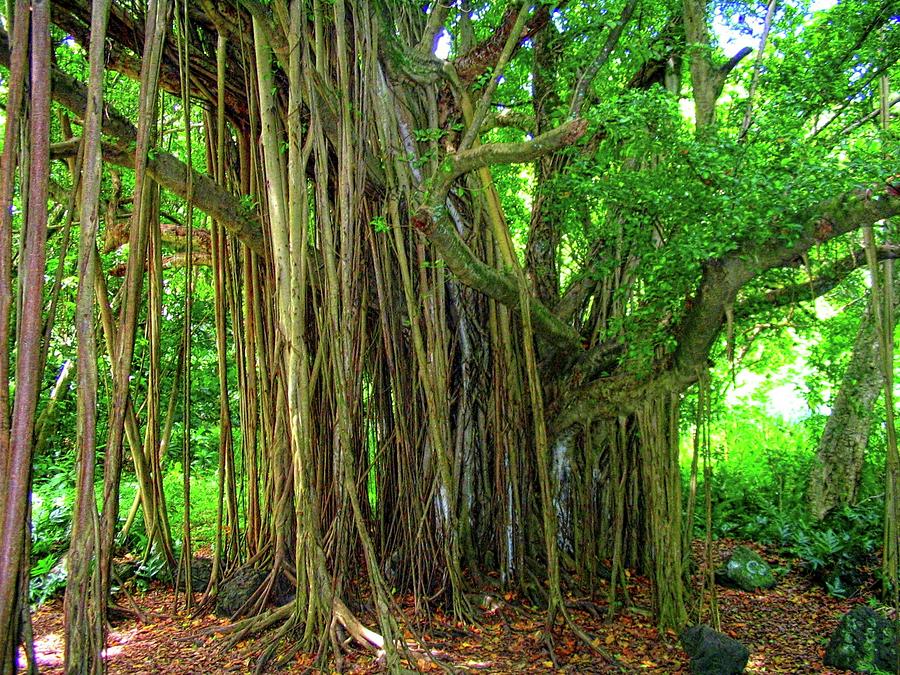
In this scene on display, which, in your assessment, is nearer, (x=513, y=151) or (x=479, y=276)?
(x=513, y=151)

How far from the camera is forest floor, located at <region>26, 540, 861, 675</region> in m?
2.96

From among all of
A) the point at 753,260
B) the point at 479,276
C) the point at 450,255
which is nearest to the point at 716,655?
the point at 753,260

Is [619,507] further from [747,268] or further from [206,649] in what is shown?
[206,649]

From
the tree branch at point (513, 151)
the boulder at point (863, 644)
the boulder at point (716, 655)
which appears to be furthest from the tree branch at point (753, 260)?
the boulder at point (863, 644)

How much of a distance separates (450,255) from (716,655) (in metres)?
2.08

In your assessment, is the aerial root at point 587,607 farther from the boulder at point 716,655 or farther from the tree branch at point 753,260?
the tree branch at point 753,260

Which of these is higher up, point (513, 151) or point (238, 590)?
point (513, 151)

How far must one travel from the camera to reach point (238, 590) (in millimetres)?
3404

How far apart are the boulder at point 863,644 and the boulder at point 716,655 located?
0.64m

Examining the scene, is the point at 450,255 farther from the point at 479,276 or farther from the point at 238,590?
the point at 238,590

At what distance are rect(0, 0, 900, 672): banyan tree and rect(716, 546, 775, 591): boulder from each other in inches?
31.2

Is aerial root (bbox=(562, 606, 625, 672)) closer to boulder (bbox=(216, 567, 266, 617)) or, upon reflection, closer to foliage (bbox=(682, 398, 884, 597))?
boulder (bbox=(216, 567, 266, 617))

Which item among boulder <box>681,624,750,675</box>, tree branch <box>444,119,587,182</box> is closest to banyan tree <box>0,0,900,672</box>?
tree branch <box>444,119,587,182</box>

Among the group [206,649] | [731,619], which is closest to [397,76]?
[206,649]
